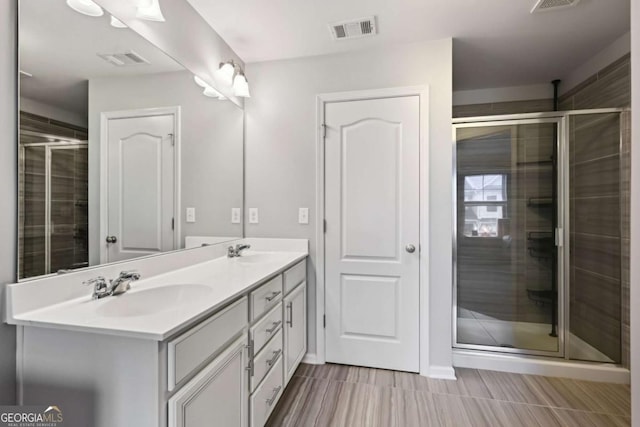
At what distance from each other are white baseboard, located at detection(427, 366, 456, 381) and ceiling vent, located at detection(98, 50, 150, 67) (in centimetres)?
262

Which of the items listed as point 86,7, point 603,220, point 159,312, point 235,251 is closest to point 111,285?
point 159,312

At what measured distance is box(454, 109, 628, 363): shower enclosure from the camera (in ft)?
7.47

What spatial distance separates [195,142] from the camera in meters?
1.97

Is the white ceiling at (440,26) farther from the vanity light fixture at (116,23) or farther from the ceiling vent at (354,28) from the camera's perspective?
the vanity light fixture at (116,23)

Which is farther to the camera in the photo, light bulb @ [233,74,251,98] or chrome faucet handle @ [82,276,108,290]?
light bulb @ [233,74,251,98]

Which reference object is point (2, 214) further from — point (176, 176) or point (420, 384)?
point (420, 384)

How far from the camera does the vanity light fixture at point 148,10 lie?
146 cm

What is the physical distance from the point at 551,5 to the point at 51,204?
2803 mm

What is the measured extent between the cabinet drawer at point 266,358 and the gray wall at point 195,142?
0.80 meters

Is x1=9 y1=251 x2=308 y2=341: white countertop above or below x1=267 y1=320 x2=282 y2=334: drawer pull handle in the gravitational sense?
above

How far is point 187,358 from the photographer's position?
37.4 inches

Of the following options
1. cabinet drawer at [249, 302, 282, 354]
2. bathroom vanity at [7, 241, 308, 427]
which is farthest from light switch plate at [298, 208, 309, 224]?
bathroom vanity at [7, 241, 308, 427]

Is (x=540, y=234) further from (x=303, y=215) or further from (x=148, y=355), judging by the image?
(x=148, y=355)

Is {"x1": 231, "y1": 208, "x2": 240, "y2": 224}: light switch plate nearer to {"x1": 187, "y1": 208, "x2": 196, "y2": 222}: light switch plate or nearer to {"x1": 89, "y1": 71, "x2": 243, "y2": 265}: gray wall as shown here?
{"x1": 89, "y1": 71, "x2": 243, "y2": 265}: gray wall
